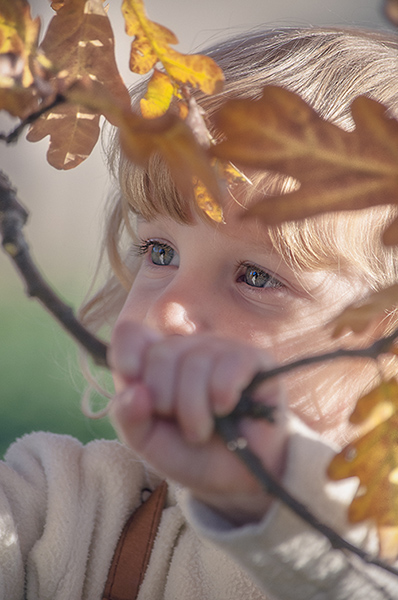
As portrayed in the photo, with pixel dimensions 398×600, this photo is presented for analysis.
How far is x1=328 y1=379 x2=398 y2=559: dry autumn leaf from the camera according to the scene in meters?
0.22

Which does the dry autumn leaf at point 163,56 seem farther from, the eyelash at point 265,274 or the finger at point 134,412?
the eyelash at point 265,274

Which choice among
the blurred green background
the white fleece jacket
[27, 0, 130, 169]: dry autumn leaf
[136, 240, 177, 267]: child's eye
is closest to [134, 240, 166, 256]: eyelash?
[136, 240, 177, 267]: child's eye

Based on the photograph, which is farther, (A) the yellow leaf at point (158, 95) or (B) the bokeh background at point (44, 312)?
(B) the bokeh background at point (44, 312)

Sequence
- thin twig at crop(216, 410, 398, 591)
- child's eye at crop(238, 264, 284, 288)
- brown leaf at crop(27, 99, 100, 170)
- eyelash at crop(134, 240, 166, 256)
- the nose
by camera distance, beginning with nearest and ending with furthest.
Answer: thin twig at crop(216, 410, 398, 591), brown leaf at crop(27, 99, 100, 170), the nose, child's eye at crop(238, 264, 284, 288), eyelash at crop(134, 240, 166, 256)

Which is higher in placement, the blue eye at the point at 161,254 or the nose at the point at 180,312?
the nose at the point at 180,312

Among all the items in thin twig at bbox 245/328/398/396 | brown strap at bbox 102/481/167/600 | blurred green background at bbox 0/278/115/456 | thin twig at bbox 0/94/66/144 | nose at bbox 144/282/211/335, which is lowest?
blurred green background at bbox 0/278/115/456

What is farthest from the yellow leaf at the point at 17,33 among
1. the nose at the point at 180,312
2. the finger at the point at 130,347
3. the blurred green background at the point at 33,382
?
the blurred green background at the point at 33,382

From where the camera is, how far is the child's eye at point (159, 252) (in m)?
0.69

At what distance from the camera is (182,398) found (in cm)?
22

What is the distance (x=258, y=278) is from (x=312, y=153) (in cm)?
40

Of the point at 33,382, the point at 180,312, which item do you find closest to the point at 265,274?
the point at 180,312

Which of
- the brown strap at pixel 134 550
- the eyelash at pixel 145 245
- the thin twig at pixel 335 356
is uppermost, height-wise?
the thin twig at pixel 335 356

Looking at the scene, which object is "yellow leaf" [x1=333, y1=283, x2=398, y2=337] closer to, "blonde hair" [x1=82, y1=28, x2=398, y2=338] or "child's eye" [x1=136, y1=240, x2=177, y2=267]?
"blonde hair" [x1=82, y1=28, x2=398, y2=338]

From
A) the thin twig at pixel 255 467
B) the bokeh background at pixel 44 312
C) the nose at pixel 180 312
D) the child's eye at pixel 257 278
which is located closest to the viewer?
the thin twig at pixel 255 467
